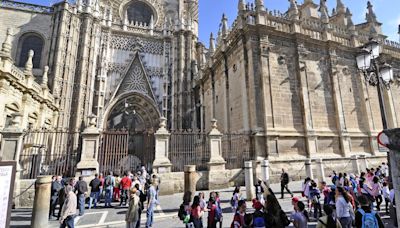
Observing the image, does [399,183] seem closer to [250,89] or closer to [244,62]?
[250,89]

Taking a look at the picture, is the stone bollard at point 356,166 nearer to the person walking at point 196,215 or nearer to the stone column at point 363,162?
the stone column at point 363,162

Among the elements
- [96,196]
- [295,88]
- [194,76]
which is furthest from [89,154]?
[194,76]

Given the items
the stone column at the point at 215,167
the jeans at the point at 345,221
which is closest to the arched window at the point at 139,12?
the stone column at the point at 215,167

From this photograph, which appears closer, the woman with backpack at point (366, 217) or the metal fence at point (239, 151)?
the woman with backpack at point (366, 217)

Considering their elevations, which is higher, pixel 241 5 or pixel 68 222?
pixel 241 5

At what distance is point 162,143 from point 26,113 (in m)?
9.62

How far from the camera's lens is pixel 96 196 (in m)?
8.38

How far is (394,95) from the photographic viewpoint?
690 inches

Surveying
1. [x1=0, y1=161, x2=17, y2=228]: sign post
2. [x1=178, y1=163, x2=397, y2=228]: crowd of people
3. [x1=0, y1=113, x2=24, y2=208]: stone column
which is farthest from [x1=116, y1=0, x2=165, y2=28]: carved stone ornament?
[x1=0, y1=161, x2=17, y2=228]: sign post

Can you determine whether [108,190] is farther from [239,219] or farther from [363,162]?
[363,162]

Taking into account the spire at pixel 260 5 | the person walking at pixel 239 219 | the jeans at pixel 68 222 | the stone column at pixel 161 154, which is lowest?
the jeans at pixel 68 222

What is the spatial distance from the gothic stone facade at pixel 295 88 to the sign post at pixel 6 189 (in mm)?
10397

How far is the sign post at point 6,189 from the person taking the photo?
289 centimetres

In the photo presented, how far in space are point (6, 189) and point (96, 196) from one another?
5985 mm
